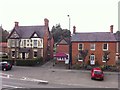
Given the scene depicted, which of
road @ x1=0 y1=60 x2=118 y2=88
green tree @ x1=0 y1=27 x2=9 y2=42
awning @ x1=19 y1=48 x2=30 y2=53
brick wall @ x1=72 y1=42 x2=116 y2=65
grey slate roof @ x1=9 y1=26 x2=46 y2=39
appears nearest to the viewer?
road @ x1=0 y1=60 x2=118 y2=88

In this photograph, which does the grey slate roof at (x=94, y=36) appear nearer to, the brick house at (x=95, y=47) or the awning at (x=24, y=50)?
the brick house at (x=95, y=47)

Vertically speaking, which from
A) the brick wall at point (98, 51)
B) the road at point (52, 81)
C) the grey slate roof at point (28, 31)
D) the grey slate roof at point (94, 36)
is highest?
the grey slate roof at point (28, 31)

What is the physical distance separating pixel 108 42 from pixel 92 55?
4.49m

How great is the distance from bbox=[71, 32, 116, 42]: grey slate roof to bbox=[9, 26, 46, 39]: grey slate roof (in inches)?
351

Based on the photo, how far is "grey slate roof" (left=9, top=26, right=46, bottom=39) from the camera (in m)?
49.6

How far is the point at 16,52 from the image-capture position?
163 ft

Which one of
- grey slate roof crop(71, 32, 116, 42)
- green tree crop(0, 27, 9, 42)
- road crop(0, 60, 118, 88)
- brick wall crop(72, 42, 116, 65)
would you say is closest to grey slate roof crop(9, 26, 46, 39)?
grey slate roof crop(71, 32, 116, 42)

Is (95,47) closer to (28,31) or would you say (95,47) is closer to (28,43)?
(28,43)

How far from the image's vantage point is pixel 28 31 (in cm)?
5106

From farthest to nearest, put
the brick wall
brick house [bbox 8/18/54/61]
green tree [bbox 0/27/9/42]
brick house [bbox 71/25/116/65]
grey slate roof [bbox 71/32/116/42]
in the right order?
1. green tree [bbox 0/27/9/42]
2. brick house [bbox 8/18/54/61]
3. grey slate roof [bbox 71/32/116/42]
4. brick house [bbox 71/25/116/65]
5. the brick wall

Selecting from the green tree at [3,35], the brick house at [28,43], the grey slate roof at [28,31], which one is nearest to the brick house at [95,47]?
the brick house at [28,43]

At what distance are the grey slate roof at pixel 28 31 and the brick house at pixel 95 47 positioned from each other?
9126mm

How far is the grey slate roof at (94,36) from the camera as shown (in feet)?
145

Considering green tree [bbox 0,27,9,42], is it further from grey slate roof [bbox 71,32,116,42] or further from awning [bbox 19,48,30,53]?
grey slate roof [bbox 71,32,116,42]
